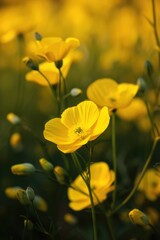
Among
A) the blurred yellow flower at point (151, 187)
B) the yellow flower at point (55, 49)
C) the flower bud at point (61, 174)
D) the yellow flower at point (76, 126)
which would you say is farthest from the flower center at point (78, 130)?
the blurred yellow flower at point (151, 187)

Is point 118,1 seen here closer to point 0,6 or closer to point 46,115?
point 0,6

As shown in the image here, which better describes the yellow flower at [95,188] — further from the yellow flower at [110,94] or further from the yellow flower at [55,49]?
the yellow flower at [55,49]

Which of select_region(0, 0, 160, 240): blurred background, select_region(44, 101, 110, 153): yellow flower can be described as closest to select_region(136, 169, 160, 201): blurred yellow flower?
select_region(0, 0, 160, 240): blurred background

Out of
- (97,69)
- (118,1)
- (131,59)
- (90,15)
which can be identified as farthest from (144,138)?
(118,1)

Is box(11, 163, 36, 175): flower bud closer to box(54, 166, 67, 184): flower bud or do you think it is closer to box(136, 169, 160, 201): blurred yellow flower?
box(54, 166, 67, 184): flower bud


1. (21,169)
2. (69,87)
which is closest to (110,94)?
(21,169)
